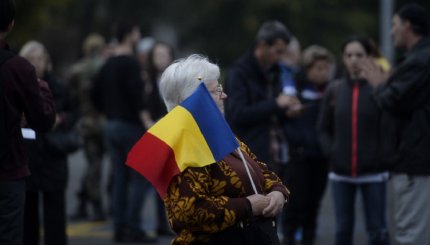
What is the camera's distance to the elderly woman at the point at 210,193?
17.3ft

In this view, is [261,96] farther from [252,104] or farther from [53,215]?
[53,215]

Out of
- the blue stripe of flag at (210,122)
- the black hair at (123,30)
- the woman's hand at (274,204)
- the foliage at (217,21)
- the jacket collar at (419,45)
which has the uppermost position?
the foliage at (217,21)

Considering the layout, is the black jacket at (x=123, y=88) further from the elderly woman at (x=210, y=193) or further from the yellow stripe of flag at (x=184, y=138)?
the yellow stripe of flag at (x=184, y=138)

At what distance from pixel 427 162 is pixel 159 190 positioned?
9.67 feet

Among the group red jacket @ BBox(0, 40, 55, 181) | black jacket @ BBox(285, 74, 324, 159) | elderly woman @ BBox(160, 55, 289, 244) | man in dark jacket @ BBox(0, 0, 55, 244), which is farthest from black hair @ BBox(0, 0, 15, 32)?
black jacket @ BBox(285, 74, 324, 159)

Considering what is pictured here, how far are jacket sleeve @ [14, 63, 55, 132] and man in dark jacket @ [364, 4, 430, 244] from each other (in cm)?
255

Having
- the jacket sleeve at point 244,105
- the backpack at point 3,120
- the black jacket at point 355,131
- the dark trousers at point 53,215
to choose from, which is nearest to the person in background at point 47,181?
the dark trousers at point 53,215

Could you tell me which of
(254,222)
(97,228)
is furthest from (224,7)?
(254,222)

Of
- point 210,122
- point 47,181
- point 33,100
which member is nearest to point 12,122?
point 33,100

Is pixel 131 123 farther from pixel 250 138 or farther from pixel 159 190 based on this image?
pixel 159 190

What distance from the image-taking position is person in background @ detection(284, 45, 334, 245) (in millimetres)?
9914

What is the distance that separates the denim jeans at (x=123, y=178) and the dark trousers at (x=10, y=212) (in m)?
4.77

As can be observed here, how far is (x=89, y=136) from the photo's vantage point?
1282cm

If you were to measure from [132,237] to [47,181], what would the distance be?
9.05 ft
